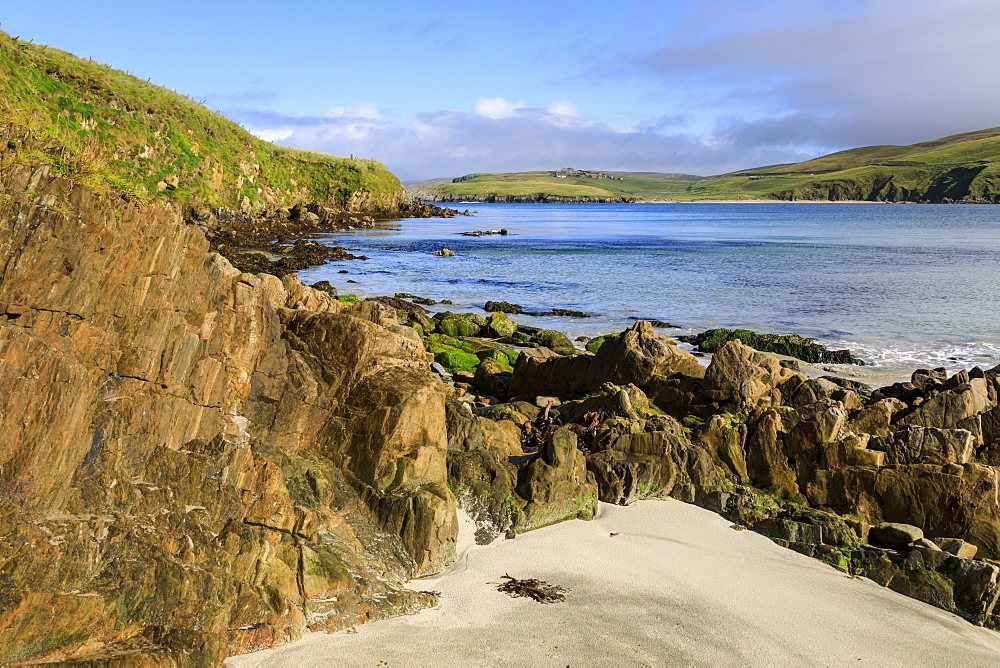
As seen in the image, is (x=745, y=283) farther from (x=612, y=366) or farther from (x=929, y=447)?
(x=929, y=447)

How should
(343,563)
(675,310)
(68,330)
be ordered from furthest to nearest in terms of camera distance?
(675,310) < (343,563) < (68,330)

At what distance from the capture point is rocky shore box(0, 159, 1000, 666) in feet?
21.6

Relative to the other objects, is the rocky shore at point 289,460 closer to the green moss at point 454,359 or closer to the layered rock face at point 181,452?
the layered rock face at point 181,452

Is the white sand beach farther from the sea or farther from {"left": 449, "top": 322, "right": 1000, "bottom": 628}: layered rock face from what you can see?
the sea

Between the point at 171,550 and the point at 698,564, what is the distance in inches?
287

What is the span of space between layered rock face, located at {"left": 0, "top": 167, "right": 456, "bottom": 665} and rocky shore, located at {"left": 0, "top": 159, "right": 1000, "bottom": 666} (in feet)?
0.08

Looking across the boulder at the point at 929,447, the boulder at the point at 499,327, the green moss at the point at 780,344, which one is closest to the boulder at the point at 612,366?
the boulder at the point at 929,447

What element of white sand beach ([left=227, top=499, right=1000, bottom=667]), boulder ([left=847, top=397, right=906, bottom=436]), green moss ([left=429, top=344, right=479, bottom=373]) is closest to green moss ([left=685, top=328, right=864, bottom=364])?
green moss ([left=429, top=344, right=479, bottom=373])

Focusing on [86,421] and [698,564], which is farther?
[698,564]

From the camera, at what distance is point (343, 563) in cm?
855

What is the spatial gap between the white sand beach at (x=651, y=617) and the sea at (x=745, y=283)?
61.0ft

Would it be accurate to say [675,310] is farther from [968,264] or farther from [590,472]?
[968,264]

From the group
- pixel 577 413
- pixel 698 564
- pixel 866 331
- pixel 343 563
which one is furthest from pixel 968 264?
pixel 343 563

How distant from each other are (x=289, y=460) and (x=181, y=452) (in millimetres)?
1708
